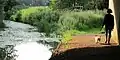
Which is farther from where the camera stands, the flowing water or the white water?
the flowing water

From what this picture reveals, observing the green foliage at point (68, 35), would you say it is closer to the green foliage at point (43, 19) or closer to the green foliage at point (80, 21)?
the green foliage at point (80, 21)

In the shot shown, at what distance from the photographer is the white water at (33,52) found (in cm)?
2898

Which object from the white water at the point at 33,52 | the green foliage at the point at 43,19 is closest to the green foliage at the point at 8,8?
the green foliage at the point at 43,19

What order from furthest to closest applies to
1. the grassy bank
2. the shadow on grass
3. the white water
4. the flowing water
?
the grassy bank, the flowing water, the white water, the shadow on grass

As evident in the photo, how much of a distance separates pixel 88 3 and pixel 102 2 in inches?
102

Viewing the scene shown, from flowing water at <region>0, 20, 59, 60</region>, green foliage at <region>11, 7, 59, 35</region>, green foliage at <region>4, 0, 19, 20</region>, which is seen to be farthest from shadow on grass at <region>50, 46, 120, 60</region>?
green foliage at <region>4, 0, 19, 20</region>

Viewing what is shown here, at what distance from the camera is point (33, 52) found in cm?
3225

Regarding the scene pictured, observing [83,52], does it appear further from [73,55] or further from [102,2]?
[102,2]

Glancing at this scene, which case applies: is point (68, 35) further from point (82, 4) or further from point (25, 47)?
point (82, 4)

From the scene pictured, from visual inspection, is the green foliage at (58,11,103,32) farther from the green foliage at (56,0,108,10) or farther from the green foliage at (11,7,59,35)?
the green foliage at (56,0,108,10)

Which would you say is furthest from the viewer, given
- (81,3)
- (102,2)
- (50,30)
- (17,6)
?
(17,6)

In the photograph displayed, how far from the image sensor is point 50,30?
45.2 metres

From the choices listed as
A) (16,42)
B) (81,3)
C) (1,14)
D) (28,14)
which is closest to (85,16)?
(16,42)

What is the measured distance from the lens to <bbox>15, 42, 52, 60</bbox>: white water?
29.0 metres
